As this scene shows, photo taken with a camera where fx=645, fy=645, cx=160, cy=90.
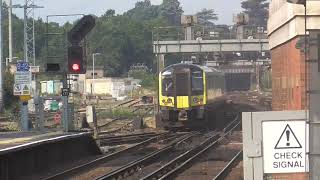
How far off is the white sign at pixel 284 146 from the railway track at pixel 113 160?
8.04 m

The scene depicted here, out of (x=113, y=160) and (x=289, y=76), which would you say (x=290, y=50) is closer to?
(x=289, y=76)

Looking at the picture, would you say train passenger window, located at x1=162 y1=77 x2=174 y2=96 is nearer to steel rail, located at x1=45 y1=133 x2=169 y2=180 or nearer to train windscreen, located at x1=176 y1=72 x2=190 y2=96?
train windscreen, located at x1=176 y1=72 x2=190 y2=96

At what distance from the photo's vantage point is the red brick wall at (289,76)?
24.6 ft

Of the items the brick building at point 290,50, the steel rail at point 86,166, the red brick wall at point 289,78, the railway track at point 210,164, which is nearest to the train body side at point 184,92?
the railway track at point 210,164

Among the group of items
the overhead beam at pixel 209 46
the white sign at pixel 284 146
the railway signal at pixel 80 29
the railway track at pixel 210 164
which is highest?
the overhead beam at pixel 209 46

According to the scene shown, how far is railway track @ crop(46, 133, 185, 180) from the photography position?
46.1 ft

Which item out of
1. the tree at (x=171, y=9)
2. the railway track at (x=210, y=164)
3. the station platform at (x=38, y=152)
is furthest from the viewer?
the tree at (x=171, y=9)

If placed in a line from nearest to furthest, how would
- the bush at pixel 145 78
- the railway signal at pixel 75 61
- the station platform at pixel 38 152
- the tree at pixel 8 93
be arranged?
the station platform at pixel 38 152 → the railway signal at pixel 75 61 → the tree at pixel 8 93 → the bush at pixel 145 78

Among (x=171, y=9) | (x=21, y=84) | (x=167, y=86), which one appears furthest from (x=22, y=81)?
(x=171, y=9)

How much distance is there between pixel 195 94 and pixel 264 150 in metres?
22.1

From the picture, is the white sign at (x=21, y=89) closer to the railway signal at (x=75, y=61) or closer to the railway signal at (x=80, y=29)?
the railway signal at (x=80, y=29)

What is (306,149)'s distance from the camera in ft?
17.4

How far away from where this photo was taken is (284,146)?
536 cm

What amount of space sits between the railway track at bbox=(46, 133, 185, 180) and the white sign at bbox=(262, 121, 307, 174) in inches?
316
